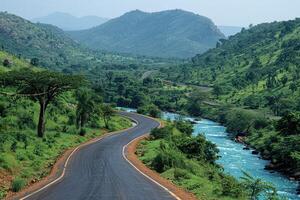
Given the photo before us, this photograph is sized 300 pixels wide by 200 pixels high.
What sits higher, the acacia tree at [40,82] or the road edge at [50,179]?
the acacia tree at [40,82]

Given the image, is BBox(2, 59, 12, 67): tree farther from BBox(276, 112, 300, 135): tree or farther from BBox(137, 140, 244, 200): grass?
BBox(137, 140, 244, 200): grass

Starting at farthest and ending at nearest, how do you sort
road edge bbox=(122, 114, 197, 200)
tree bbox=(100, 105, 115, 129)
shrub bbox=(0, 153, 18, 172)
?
tree bbox=(100, 105, 115, 129)
shrub bbox=(0, 153, 18, 172)
road edge bbox=(122, 114, 197, 200)

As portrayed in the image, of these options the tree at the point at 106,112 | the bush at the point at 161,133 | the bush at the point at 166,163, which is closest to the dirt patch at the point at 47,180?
the bush at the point at 166,163

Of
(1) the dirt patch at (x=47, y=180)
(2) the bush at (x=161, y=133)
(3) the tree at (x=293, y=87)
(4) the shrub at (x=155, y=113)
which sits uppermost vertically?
(3) the tree at (x=293, y=87)

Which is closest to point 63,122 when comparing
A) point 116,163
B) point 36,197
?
point 116,163

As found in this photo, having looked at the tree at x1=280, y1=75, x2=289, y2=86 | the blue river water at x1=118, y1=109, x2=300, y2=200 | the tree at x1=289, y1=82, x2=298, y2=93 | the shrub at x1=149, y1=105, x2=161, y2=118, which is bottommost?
the blue river water at x1=118, y1=109, x2=300, y2=200

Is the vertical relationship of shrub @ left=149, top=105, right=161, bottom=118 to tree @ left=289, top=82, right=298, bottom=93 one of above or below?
below

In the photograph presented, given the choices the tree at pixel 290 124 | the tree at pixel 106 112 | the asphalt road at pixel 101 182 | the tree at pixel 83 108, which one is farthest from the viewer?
the tree at pixel 106 112

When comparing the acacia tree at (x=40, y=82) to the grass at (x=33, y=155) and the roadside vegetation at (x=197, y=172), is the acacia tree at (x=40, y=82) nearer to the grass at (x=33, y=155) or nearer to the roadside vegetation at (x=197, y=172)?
the grass at (x=33, y=155)

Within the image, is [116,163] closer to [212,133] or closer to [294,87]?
[212,133]

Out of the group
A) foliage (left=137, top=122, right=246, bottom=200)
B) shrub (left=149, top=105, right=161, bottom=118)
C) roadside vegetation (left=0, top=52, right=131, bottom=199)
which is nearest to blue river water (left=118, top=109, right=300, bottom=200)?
foliage (left=137, top=122, right=246, bottom=200)

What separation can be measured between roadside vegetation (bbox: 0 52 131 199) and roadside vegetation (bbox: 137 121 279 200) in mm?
10492

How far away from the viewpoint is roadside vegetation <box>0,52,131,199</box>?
42312mm

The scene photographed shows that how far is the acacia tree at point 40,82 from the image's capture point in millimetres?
61406
